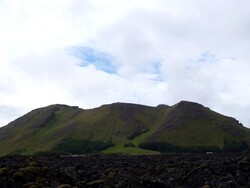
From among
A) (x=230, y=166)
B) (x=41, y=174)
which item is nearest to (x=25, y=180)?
(x=41, y=174)

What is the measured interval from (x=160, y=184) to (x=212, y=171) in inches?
260

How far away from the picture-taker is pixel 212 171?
113 feet

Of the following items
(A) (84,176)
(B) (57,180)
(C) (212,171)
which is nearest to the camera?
(B) (57,180)

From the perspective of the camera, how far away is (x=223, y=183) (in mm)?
29297

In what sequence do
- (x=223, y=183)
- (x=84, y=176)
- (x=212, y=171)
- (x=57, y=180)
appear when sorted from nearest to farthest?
1. (x=223, y=183)
2. (x=57, y=180)
3. (x=212, y=171)
4. (x=84, y=176)

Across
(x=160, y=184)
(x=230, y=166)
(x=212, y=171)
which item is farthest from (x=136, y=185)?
(x=230, y=166)

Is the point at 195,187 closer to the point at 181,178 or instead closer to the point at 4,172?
the point at 181,178

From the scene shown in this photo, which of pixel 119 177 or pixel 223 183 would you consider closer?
pixel 223 183

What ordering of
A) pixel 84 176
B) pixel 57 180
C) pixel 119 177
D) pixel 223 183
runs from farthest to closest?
1. pixel 119 177
2. pixel 84 176
3. pixel 57 180
4. pixel 223 183

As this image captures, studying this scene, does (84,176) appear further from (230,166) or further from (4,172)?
(230,166)

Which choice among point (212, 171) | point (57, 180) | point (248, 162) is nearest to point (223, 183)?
point (212, 171)

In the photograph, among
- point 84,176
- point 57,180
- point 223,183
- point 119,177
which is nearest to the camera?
point 223,183

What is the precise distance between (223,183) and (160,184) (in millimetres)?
4163

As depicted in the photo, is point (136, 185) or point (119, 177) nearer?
point (136, 185)
